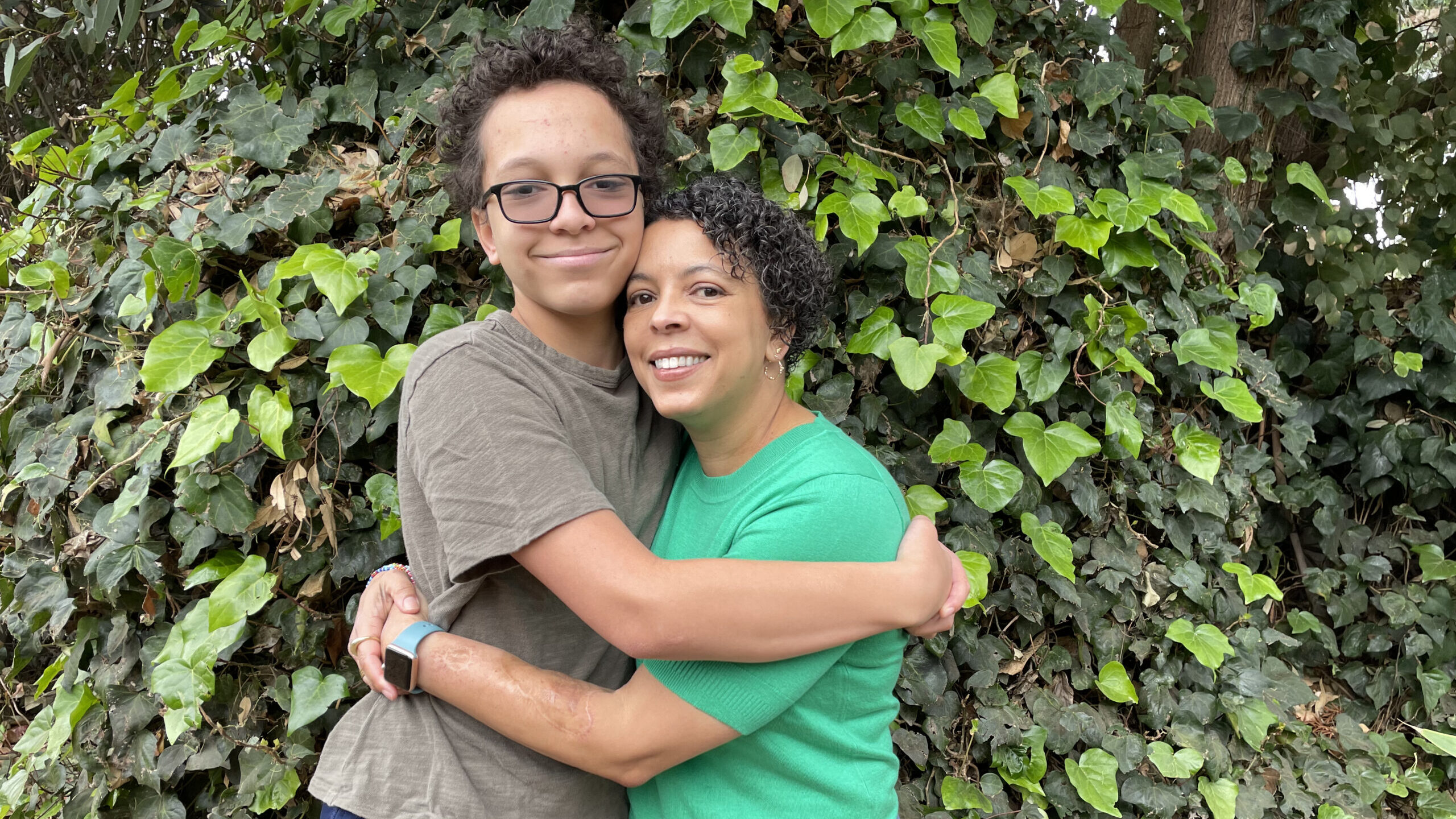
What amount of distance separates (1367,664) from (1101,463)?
1.66 meters

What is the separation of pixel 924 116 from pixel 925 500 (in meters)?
0.84

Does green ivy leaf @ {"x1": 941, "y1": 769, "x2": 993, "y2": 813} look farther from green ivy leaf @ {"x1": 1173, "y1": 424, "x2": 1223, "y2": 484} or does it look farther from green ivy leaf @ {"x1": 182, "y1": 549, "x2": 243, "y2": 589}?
green ivy leaf @ {"x1": 182, "y1": 549, "x2": 243, "y2": 589}

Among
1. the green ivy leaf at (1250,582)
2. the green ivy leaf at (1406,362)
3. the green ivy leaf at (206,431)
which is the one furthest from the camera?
the green ivy leaf at (1406,362)

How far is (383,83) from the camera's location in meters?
2.03

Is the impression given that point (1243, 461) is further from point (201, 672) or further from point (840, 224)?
point (201, 672)

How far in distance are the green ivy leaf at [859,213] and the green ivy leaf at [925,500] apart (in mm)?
524

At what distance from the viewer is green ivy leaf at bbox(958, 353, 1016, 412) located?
1.98m

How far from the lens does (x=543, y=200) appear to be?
1.32 meters

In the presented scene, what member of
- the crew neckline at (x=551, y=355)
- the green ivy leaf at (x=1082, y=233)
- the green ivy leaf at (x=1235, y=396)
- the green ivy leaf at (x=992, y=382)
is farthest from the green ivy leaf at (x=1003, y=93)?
the crew neckline at (x=551, y=355)

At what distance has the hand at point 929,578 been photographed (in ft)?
4.17

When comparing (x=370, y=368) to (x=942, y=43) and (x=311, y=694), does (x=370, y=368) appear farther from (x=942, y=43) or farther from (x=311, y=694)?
(x=942, y=43)

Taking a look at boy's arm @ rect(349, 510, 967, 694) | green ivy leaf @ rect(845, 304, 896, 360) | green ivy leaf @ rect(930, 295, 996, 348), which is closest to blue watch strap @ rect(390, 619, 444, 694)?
boy's arm @ rect(349, 510, 967, 694)

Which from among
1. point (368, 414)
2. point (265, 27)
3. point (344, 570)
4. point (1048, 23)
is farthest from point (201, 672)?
point (1048, 23)

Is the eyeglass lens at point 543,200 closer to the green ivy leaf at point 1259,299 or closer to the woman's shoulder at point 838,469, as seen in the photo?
the woman's shoulder at point 838,469
